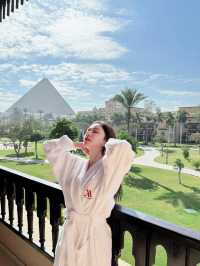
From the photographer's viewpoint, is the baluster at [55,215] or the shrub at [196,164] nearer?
the baluster at [55,215]

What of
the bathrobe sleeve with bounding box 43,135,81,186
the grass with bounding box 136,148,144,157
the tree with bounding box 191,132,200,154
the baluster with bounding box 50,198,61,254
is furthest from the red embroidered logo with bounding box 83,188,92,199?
the tree with bounding box 191,132,200,154

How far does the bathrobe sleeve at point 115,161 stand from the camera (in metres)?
1.07

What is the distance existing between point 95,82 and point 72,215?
2594 mm

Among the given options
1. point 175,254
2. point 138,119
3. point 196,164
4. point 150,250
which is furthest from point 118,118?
point 175,254

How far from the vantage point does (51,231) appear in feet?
6.42

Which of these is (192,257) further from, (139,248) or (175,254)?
(139,248)

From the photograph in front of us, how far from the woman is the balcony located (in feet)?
0.39

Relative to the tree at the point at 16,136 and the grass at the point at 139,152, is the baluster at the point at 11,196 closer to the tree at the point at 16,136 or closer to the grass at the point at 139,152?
the tree at the point at 16,136

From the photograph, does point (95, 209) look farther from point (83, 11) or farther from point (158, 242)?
point (83, 11)

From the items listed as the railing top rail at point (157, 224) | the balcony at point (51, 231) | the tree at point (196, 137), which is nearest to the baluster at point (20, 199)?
the balcony at point (51, 231)

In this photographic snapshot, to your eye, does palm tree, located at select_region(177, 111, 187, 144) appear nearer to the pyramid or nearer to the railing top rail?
the pyramid

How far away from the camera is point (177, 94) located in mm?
2807

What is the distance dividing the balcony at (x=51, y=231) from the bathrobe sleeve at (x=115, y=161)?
0.21m

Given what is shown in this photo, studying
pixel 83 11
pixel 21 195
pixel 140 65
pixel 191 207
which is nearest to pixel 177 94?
pixel 140 65
